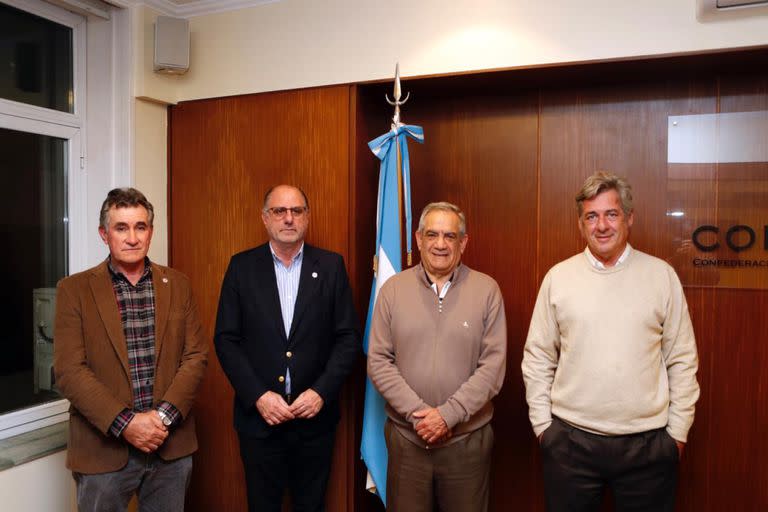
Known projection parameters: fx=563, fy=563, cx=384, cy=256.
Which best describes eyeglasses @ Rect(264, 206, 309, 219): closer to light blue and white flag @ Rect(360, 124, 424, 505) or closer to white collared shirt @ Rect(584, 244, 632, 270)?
light blue and white flag @ Rect(360, 124, 424, 505)

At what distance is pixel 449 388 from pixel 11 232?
212 centimetres

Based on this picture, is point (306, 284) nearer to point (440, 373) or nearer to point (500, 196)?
point (440, 373)

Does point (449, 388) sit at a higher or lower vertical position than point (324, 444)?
higher

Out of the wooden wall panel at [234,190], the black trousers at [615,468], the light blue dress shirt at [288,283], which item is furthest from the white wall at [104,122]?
the black trousers at [615,468]

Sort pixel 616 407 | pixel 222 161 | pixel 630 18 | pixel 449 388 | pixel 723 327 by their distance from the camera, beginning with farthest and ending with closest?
pixel 222 161 < pixel 723 327 < pixel 630 18 < pixel 449 388 < pixel 616 407

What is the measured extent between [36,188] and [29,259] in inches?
13.6

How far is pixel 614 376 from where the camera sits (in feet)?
6.61

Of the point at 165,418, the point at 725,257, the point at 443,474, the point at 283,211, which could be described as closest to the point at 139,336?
the point at 165,418

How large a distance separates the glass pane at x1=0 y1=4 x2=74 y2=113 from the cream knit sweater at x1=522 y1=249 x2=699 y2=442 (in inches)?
101

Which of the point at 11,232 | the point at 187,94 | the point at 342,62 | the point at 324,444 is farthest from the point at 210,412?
the point at 342,62

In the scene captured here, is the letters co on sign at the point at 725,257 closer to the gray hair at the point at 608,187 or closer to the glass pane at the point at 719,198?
the glass pane at the point at 719,198

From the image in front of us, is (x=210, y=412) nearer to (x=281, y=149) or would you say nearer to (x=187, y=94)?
(x=281, y=149)

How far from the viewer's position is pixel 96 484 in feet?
6.71

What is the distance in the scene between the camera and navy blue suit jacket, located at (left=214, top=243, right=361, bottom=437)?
7.75 ft
